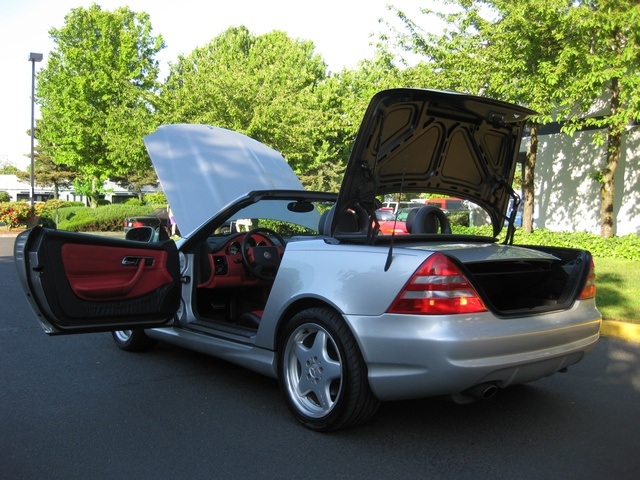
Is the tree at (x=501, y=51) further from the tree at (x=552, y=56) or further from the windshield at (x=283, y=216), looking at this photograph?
the windshield at (x=283, y=216)

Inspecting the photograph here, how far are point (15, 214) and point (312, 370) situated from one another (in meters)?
29.6

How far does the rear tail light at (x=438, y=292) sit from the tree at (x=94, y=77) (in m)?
30.1

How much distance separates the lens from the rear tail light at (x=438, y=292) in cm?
321

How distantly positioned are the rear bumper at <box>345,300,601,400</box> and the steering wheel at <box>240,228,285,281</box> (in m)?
1.74

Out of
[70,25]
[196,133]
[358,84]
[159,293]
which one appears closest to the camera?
[159,293]

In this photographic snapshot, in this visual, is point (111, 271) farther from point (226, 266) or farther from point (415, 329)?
point (415, 329)

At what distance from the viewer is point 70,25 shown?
35.0 metres

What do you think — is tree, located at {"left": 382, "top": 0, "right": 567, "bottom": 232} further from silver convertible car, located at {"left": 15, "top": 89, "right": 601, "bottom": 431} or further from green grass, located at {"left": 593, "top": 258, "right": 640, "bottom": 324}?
silver convertible car, located at {"left": 15, "top": 89, "right": 601, "bottom": 431}

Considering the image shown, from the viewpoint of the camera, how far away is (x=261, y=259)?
5105mm

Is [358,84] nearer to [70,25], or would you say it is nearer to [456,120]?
[456,120]

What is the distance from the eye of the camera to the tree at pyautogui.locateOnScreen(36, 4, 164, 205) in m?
33.6

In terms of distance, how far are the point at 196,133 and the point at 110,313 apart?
3935 millimetres

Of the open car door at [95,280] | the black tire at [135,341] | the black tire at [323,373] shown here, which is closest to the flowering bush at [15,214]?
the black tire at [135,341]

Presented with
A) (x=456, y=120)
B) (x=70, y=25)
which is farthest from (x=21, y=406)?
(x=70, y=25)
